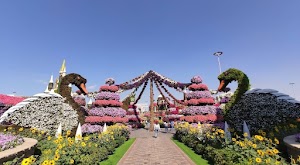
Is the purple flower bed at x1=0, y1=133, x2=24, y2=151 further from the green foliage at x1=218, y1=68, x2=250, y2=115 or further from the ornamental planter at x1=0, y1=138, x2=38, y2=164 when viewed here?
the green foliage at x1=218, y1=68, x2=250, y2=115

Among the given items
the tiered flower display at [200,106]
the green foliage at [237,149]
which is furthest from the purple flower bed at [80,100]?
the green foliage at [237,149]

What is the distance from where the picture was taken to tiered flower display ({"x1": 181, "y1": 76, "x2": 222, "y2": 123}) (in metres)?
17.1

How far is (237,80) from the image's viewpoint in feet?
49.1

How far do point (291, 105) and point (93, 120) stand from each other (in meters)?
15.1

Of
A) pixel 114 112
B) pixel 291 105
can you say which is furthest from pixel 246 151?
Result: pixel 114 112

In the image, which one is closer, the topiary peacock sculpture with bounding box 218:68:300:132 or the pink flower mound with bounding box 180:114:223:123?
the topiary peacock sculpture with bounding box 218:68:300:132

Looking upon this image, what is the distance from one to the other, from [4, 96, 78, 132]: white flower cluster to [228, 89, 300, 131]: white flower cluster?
1269cm

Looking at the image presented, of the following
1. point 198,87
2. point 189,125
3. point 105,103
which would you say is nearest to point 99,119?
point 105,103

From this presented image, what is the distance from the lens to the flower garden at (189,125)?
6383 mm

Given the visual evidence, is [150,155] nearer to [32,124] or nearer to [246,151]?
[246,151]

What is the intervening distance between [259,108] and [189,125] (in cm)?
540

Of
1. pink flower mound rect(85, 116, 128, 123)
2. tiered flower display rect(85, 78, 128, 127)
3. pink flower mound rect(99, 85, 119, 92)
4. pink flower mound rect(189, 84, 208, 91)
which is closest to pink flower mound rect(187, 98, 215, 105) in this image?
pink flower mound rect(189, 84, 208, 91)

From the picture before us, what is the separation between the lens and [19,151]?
524cm

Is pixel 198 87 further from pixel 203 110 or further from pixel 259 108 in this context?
pixel 259 108
